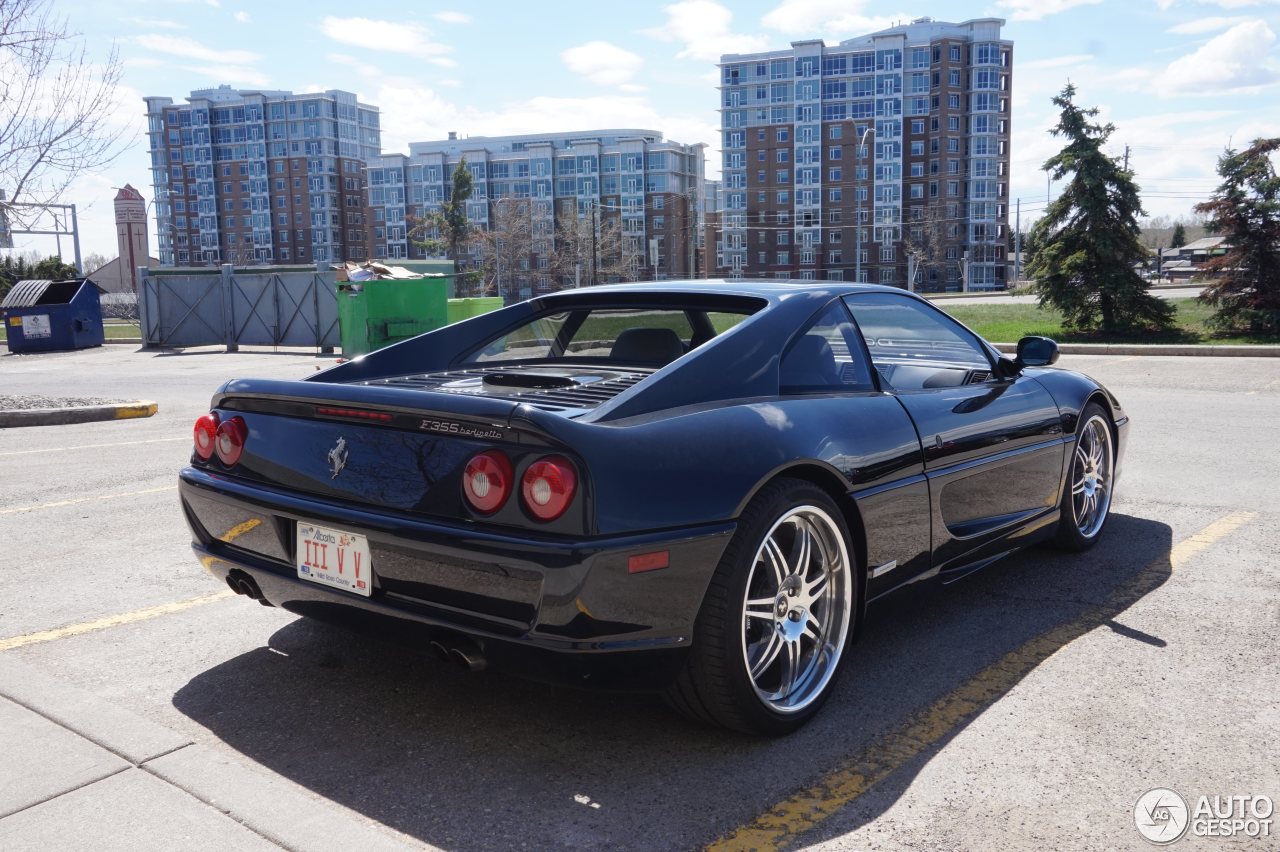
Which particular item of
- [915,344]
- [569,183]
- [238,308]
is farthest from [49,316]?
A: [569,183]

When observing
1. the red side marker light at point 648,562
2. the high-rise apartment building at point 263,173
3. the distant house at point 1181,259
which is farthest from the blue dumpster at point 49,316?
the high-rise apartment building at point 263,173

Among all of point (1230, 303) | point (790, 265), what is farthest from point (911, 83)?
point (1230, 303)

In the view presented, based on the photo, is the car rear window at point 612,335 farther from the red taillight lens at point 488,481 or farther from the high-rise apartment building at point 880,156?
the high-rise apartment building at point 880,156

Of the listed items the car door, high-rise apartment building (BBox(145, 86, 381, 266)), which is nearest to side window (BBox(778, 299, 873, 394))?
the car door

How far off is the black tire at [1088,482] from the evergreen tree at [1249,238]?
1801cm

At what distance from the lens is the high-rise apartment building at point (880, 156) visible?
316ft

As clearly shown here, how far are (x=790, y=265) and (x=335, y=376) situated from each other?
98.2 metres

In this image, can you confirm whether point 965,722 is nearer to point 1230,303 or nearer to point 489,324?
point 489,324

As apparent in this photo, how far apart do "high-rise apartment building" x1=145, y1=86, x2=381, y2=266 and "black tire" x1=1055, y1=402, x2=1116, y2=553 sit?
124 meters

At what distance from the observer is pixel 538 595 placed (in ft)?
8.61

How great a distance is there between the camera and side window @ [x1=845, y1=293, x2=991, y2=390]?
4.03 meters

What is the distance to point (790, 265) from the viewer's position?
99.7m

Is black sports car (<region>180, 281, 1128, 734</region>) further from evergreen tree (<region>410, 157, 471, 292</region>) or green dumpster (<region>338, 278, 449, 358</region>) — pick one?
evergreen tree (<region>410, 157, 471, 292</region>)

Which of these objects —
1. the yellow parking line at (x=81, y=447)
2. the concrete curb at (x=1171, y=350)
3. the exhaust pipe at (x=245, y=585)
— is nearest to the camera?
the exhaust pipe at (x=245, y=585)
